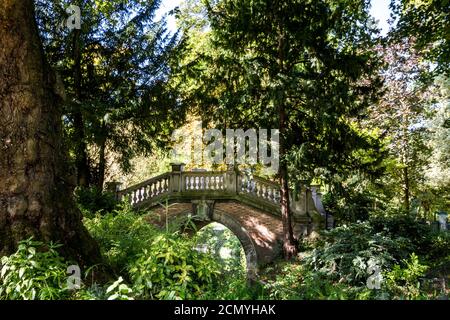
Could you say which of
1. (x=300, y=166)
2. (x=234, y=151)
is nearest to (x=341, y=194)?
(x=300, y=166)

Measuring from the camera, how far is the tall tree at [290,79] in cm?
1080

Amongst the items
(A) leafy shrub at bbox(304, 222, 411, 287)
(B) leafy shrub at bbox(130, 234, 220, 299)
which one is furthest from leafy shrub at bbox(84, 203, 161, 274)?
(A) leafy shrub at bbox(304, 222, 411, 287)

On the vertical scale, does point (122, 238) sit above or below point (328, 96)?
below

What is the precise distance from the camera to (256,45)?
1198 cm

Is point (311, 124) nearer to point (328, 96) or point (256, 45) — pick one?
point (328, 96)

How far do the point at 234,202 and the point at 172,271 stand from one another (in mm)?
10919

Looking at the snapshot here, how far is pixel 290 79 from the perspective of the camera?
1066 centimetres

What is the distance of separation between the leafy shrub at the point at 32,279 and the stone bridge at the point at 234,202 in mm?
10215

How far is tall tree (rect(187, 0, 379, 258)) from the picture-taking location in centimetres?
1080

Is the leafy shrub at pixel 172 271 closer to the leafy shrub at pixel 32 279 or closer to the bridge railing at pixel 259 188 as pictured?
the leafy shrub at pixel 32 279

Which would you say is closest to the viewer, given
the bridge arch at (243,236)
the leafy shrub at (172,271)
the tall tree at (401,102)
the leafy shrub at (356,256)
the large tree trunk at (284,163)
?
the leafy shrub at (172,271)

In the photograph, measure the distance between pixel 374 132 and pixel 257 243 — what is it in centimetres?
687
